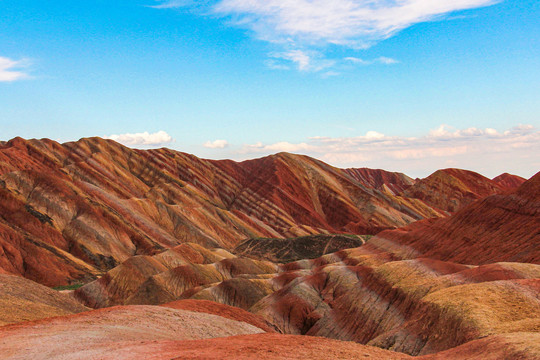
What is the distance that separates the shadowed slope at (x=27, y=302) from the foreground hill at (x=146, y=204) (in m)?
31.5

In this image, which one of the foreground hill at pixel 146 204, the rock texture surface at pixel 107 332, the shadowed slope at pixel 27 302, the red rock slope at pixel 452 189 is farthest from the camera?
the red rock slope at pixel 452 189

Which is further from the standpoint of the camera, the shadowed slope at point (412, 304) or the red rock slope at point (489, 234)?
the red rock slope at point (489, 234)

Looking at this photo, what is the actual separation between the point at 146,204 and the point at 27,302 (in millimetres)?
80667

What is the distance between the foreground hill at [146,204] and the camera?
84.0 m

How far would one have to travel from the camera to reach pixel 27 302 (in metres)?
35.0

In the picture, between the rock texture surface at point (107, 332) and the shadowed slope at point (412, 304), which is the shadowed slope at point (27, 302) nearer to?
the rock texture surface at point (107, 332)

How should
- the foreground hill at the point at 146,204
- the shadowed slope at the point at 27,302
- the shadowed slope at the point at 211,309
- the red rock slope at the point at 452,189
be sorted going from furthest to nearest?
the red rock slope at the point at 452,189
the foreground hill at the point at 146,204
the shadowed slope at the point at 211,309
the shadowed slope at the point at 27,302

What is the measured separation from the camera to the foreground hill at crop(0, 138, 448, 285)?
84.0m

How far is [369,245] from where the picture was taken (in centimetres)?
8688

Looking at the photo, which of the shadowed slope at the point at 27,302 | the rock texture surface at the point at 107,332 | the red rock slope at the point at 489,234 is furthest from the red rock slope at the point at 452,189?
the shadowed slope at the point at 27,302

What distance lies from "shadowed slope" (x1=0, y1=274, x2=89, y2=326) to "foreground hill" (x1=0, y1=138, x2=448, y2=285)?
3151 cm

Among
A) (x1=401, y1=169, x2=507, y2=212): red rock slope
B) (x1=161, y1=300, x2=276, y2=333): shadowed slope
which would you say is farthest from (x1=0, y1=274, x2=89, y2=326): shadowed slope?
(x1=401, y1=169, x2=507, y2=212): red rock slope

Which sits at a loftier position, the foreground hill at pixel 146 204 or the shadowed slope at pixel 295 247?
the foreground hill at pixel 146 204

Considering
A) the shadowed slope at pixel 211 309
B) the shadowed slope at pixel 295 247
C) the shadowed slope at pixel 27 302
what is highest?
the shadowed slope at pixel 27 302
